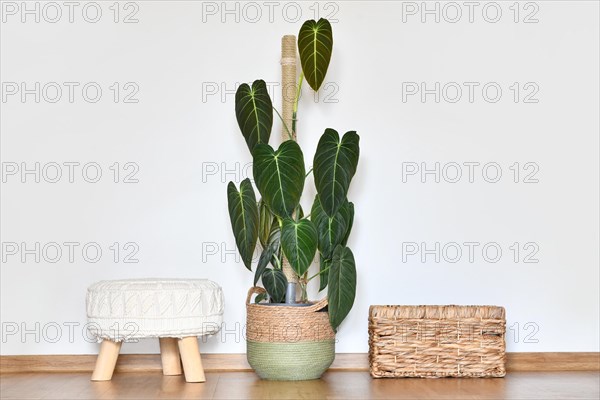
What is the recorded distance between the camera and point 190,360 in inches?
131

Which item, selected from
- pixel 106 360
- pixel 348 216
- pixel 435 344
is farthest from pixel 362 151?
pixel 106 360

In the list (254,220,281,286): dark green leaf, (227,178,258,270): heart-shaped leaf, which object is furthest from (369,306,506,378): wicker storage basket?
(227,178,258,270): heart-shaped leaf

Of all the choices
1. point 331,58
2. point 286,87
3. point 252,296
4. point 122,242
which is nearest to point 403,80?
point 331,58

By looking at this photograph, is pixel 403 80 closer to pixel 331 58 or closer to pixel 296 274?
pixel 331 58

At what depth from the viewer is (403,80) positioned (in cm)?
383

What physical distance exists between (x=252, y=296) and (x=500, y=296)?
107cm

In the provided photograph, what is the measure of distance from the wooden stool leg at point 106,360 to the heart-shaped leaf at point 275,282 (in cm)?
61

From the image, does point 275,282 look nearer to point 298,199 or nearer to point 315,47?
point 298,199

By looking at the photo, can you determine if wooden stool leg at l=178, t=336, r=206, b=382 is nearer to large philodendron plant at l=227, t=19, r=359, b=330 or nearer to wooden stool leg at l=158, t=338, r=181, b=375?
wooden stool leg at l=158, t=338, r=181, b=375

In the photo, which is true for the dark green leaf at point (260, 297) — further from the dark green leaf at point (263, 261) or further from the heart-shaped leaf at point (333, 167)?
the heart-shaped leaf at point (333, 167)

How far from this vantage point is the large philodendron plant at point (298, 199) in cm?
324

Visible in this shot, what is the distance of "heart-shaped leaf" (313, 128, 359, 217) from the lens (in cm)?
325

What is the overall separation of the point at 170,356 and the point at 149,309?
1.11 feet

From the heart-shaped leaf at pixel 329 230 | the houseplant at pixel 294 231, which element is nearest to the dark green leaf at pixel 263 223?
the houseplant at pixel 294 231
